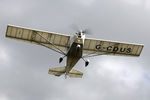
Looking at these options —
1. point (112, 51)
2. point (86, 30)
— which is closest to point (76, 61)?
point (86, 30)

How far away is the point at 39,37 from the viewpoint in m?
40.6

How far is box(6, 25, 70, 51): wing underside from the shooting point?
130 ft

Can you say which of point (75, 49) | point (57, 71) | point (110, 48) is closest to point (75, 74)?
point (57, 71)

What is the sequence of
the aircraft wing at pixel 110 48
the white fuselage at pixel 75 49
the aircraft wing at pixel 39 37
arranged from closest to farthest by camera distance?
the white fuselage at pixel 75 49
the aircraft wing at pixel 39 37
the aircraft wing at pixel 110 48

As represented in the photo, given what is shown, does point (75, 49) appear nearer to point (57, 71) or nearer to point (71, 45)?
point (71, 45)

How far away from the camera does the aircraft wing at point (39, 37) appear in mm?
39656

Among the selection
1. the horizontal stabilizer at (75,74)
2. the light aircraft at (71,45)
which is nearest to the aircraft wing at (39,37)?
the light aircraft at (71,45)

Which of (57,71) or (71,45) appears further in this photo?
(57,71)

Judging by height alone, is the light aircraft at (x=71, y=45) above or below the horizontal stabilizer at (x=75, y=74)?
above

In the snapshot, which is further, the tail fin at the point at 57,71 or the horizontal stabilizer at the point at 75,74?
the horizontal stabilizer at the point at 75,74

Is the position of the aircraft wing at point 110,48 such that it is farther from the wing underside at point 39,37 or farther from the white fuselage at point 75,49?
the white fuselage at point 75,49

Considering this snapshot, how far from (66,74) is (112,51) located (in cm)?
547

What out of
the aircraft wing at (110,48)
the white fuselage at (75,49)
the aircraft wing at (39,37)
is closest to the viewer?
the white fuselage at (75,49)

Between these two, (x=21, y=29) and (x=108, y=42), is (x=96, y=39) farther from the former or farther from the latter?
(x=21, y=29)
